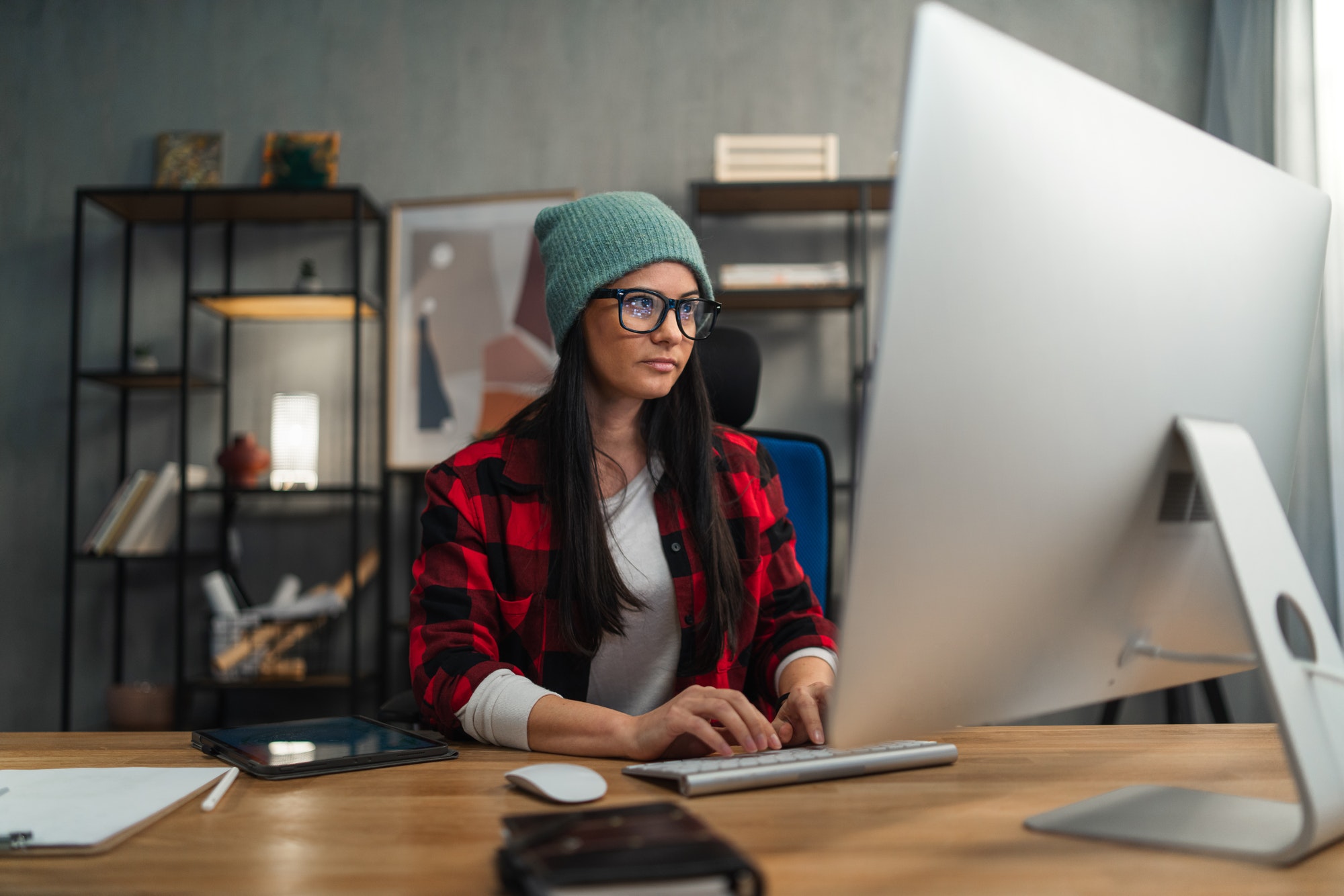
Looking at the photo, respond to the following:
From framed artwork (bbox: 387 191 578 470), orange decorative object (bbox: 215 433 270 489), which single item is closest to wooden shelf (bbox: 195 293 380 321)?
framed artwork (bbox: 387 191 578 470)

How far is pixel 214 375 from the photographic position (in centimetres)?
320

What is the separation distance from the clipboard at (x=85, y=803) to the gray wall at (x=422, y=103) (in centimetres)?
251

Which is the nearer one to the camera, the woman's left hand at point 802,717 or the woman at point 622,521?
the woman's left hand at point 802,717

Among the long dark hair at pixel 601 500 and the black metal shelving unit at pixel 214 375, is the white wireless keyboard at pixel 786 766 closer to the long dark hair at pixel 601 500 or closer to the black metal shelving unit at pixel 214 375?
the long dark hair at pixel 601 500

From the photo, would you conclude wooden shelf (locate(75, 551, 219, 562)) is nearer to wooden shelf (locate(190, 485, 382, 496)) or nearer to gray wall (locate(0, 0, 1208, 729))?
wooden shelf (locate(190, 485, 382, 496))

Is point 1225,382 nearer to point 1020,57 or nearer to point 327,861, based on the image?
point 1020,57

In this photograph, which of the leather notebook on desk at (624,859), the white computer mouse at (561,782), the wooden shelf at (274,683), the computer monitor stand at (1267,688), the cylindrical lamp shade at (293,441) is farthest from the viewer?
the cylindrical lamp shade at (293,441)

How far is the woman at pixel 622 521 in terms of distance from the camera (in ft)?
4.07

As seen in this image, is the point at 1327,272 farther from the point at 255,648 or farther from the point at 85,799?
the point at 255,648

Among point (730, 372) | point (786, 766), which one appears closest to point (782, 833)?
point (786, 766)

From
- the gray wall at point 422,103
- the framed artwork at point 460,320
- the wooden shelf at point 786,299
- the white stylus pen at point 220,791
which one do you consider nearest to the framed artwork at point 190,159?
the gray wall at point 422,103

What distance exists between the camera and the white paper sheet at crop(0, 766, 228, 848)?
64 centimetres

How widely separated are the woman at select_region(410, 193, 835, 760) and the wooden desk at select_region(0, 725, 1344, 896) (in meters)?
0.34

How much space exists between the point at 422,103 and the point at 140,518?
165 cm
